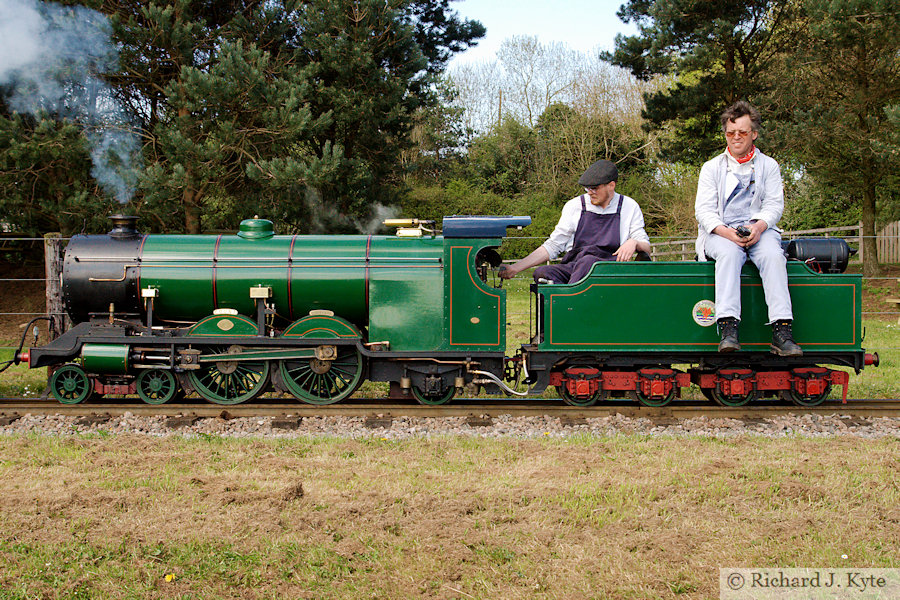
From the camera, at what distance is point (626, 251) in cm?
677

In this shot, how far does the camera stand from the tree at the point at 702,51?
1814 centimetres

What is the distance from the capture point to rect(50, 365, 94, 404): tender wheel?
Answer: 24.1ft

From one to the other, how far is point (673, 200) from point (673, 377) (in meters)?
20.0

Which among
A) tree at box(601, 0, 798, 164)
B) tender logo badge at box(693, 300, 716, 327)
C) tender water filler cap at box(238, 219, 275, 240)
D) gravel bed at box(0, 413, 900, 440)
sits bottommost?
gravel bed at box(0, 413, 900, 440)

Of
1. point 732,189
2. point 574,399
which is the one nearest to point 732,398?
point 574,399

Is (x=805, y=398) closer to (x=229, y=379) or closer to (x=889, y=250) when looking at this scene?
(x=229, y=379)

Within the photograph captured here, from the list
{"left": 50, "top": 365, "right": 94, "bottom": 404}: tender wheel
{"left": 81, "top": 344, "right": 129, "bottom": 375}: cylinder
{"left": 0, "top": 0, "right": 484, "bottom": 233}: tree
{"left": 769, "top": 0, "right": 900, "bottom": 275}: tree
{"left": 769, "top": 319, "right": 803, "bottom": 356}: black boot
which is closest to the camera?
{"left": 769, "top": 319, "right": 803, "bottom": 356}: black boot

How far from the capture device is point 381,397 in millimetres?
8117

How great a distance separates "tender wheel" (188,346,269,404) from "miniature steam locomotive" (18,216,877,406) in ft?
0.07

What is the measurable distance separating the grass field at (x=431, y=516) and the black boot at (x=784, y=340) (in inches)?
32.0

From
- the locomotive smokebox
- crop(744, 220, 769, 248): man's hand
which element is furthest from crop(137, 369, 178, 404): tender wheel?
crop(744, 220, 769, 248): man's hand

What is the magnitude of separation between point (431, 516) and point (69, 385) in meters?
4.87

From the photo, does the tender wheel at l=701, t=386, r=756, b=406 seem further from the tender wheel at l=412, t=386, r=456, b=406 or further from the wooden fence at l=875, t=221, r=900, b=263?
the wooden fence at l=875, t=221, r=900, b=263

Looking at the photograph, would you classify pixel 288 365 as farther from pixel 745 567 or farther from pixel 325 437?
pixel 745 567
